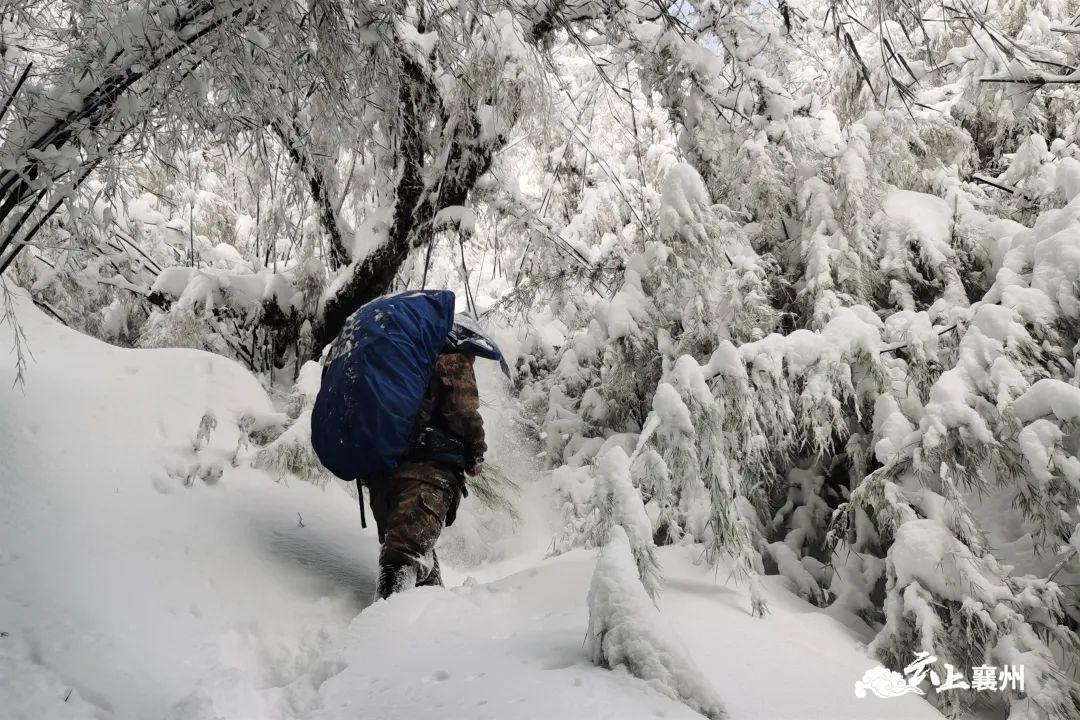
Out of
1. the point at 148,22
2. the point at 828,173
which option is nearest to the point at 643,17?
the point at 828,173

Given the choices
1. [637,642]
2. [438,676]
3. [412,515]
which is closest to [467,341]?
[412,515]

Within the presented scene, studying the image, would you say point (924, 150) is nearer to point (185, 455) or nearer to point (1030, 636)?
point (1030, 636)

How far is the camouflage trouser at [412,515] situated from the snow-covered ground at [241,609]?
0.15 meters

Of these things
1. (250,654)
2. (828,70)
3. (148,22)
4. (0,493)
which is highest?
(828,70)

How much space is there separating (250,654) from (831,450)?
2.74m

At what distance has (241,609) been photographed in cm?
239

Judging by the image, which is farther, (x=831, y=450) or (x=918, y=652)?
(x=831, y=450)

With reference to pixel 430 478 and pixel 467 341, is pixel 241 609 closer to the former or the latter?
pixel 430 478

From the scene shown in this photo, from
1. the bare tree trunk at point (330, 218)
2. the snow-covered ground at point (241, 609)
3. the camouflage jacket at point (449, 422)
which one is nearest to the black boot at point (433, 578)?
the snow-covered ground at point (241, 609)

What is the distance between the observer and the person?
2.65 m

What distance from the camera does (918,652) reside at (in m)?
2.43

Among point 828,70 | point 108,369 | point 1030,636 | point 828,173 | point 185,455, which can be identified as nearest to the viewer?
point 1030,636

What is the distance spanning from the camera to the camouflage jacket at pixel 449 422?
2.82m

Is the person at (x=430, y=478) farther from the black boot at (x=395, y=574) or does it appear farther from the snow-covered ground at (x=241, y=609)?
the snow-covered ground at (x=241, y=609)
